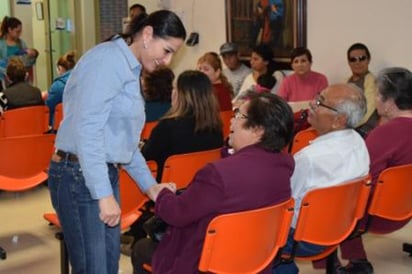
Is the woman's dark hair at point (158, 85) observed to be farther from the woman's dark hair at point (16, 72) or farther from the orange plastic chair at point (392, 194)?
the orange plastic chair at point (392, 194)

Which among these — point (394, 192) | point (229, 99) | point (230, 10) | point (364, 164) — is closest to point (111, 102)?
point (364, 164)

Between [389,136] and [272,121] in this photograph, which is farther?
[389,136]

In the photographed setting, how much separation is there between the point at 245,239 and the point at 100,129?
0.66 metres

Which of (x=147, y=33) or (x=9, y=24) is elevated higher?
(x=9, y=24)

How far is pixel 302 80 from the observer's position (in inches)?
229

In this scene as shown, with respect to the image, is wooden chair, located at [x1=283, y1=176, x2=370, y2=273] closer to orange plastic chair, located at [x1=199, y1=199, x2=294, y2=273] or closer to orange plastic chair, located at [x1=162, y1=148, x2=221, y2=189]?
orange plastic chair, located at [x1=199, y1=199, x2=294, y2=273]

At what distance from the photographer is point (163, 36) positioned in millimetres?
1873

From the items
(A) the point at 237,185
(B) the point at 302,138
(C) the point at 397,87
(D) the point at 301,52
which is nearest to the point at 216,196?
(A) the point at 237,185

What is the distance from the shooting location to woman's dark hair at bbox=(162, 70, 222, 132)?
10.9 feet

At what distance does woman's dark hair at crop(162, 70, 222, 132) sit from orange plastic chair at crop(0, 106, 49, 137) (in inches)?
72.0

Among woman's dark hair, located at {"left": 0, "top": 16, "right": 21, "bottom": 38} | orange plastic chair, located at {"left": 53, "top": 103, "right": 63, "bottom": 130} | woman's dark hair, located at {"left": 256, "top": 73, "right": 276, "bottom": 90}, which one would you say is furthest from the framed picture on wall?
woman's dark hair, located at {"left": 0, "top": 16, "right": 21, "bottom": 38}

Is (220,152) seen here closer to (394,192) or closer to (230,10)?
(394,192)

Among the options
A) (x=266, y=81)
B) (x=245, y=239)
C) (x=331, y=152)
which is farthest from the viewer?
(x=266, y=81)

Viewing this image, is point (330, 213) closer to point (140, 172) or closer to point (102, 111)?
point (140, 172)
